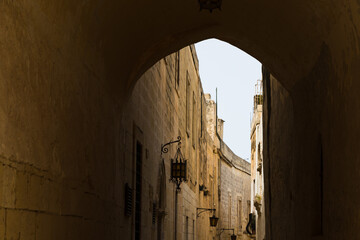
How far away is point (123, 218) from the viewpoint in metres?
8.06

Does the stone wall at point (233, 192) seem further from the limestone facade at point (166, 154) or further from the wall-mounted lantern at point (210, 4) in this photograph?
the wall-mounted lantern at point (210, 4)

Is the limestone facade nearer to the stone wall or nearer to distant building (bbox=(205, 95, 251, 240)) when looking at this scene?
distant building (bbox=(205, 95, 251, 240))

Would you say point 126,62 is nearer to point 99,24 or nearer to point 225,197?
point 99,24

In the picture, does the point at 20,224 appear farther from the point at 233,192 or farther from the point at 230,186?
the point at 233,192

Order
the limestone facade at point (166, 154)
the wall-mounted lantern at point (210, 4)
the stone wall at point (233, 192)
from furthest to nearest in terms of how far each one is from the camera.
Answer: the stone wall at point (233, 192), the limestone facade at point (166, 154), the wall-mounted lantern at point (210, 4)

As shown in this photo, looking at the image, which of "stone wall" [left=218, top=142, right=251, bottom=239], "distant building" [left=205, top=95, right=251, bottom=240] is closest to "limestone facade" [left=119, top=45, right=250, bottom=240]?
"distant building" [left=205, top=95, right=251, bottom=240]

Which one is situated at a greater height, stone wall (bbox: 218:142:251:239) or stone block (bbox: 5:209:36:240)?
stone wall (bbox: 218:142:251:239)

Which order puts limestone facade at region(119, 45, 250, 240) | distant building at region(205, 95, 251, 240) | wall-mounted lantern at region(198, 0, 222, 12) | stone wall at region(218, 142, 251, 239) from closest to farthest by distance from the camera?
wall-mounted lantern at region(198, 0, 222, 12) → limestone facade at region(119, 45, 250, 240) → distant building at region(205, 95, 251, 240) → stone wall at region(218, 142, 251, 239)

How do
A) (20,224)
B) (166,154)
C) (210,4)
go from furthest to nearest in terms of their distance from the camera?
1. (166,154)
2. (210,4)
3. (20,224)

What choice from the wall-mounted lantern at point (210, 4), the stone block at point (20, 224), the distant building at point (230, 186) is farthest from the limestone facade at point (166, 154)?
the stone block at point (20, 224)

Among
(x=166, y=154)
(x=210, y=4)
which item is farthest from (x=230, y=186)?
(x=210, y=4)

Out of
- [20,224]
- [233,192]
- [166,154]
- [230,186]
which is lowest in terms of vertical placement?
[20,224]

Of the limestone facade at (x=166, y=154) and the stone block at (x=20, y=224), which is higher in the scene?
the limestone facade at (x=166, y=154)

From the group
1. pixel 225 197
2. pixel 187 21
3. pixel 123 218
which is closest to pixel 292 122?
pixel 187 21
